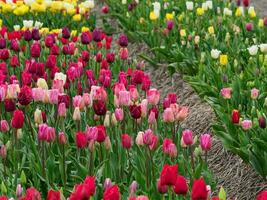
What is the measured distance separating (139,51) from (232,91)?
3161mm

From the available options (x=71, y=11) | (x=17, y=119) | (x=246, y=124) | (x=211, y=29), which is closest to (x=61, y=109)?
(x=17, y=119)

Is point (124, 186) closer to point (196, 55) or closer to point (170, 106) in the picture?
point (170, 106)

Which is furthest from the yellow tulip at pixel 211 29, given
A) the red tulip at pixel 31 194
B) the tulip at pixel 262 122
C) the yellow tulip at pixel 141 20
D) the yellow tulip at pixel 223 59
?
the red tulip at pixel 31 194

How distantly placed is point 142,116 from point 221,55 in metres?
1.77

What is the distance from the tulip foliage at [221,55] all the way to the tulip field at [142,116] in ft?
0.04

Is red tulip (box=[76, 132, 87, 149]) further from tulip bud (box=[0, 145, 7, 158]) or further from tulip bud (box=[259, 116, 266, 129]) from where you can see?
tulip bud (box=[259, 116, 266, 129])

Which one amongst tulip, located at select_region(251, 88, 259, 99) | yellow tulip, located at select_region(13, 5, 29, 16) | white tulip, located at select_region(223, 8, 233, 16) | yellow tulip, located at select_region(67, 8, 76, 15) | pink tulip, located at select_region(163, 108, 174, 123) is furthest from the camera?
yellow tulip, located at select_region(67, 8, 76, 15)

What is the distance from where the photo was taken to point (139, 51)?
8031 mm

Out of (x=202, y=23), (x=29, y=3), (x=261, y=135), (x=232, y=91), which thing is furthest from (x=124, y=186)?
(x=29, y=3)

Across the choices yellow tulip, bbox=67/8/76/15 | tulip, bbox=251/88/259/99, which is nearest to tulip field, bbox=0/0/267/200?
tulip, bbox=251/88/259/99

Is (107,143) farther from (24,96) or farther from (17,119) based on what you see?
(24,96)

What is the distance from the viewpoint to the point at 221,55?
5.58 metres

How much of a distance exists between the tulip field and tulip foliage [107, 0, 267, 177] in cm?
1

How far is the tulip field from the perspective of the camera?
3.47m
